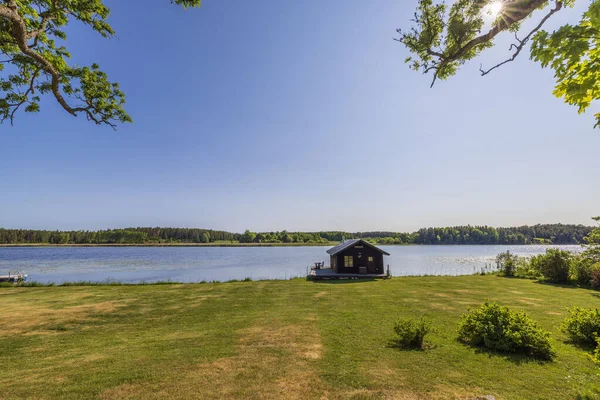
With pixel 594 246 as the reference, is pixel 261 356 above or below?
below

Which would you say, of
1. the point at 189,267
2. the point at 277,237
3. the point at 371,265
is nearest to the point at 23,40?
the point at 371,265

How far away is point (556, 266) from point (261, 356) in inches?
1358

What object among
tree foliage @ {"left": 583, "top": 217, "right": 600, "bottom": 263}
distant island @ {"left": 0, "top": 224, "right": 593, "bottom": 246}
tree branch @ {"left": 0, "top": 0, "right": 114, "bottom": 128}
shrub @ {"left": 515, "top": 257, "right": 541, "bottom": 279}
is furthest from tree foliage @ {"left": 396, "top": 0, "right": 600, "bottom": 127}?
distant island @ {"left": 0, "top": 224, "right": 593, "bottom": 246}

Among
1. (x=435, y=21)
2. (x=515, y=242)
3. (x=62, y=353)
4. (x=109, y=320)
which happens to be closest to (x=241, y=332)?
(x=62, y=353)

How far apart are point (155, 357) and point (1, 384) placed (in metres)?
3.45

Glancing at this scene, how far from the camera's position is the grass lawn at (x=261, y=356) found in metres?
6.41

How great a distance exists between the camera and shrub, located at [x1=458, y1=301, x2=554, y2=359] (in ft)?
27.2

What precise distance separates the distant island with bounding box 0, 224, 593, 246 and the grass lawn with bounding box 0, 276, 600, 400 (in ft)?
481

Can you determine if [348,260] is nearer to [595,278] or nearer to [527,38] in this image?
[595,278]

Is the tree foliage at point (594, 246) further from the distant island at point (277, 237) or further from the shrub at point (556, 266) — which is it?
the distant island at point (277, 237)

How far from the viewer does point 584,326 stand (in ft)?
31.0

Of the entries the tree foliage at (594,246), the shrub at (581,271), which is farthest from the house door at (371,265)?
the shrub at (581,271)

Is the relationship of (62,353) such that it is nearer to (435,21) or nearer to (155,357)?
(155,357)

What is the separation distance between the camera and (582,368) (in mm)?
7488
